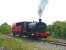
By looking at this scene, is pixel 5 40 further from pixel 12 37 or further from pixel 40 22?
pixel 40 22

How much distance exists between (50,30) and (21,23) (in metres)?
1.20

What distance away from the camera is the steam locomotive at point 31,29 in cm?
691

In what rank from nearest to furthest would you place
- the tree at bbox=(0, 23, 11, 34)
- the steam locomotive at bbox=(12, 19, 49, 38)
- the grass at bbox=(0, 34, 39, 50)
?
the grass at bbox=(0, 34, 39, 50) → the tree at bbox=(0, 23, 11, 34) → the steam locomotive at bbox=(12, 19, 49, 38)

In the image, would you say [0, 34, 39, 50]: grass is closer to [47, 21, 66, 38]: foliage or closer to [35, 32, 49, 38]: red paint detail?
[35, 32, 49, 38]: red paint detail

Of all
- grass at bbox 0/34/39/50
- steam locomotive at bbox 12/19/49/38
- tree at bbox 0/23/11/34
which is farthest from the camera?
steam locomotive at bbox 12/19/49/38

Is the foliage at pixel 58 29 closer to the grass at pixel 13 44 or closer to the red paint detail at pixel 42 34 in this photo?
the red paint detail at pixel 42 34

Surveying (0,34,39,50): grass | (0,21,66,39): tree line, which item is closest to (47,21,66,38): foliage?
(0,21,66,39): tree line

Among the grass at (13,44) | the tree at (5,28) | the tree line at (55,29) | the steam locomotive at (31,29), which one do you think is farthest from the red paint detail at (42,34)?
the tree at (5,28)

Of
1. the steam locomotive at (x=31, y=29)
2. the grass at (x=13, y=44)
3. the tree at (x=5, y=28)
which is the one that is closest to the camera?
the grass at (x=13, y=44)

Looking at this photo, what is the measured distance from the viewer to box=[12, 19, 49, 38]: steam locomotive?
22.7ft

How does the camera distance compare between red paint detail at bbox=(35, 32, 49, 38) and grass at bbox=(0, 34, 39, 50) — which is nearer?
grass at bbox=(0, 34, 39, 50)

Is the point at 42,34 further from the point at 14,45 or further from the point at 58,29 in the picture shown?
the point at 14,45

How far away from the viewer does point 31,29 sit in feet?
23.6

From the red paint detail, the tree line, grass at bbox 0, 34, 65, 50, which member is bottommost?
grass at bbox 0, 34, 65, 50
